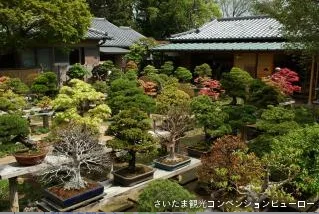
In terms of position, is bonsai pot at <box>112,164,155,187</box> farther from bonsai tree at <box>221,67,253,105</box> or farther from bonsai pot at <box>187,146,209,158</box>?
bonsai tree at <box>221,67,253,105</box>

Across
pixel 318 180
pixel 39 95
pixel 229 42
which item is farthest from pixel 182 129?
pixel 229 42

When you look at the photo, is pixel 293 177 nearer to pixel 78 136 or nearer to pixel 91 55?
pixel 78 136

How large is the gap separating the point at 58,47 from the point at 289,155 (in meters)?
18.1

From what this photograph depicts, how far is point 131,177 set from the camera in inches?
288

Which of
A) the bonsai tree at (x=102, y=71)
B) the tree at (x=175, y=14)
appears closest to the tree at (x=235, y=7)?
the tree at (x=175, y=14)

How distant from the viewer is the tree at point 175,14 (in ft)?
122

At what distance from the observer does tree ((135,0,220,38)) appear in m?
37.2

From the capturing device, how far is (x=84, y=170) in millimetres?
Result: 8195

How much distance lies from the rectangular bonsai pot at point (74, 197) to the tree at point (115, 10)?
123 feet

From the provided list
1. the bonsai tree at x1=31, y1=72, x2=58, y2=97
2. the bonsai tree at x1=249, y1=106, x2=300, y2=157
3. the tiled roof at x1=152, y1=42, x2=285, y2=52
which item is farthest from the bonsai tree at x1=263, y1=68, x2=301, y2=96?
the bonsai tree at x1=31, y1=72, x2=58, y2=97

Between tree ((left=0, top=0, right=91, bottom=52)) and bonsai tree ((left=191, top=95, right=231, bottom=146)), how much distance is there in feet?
36.0

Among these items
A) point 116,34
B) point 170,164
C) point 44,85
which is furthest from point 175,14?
point 170,164

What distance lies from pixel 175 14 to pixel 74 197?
3352 centimetres

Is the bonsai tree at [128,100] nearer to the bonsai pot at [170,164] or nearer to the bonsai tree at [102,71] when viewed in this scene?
the bonsai pot at [170,164]
